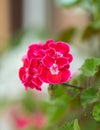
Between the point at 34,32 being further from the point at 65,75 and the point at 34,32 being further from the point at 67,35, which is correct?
the point at 65,75

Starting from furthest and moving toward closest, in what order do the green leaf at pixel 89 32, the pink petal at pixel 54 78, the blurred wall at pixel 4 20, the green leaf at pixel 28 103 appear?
the blurred wall at pixel 4 20 < the green leaf at pixel 28 103 < the green leaf at pixel 89 32 < the pink petal at pixel 54 78

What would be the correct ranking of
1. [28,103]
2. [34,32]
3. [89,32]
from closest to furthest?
[89,32]
[28,103]
[34,32]

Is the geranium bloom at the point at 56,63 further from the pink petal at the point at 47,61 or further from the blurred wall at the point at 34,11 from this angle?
the blurred wall at the point at 34,11

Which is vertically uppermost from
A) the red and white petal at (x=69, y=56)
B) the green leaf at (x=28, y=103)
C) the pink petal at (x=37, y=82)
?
the red and white petal at (x=69, y=56)

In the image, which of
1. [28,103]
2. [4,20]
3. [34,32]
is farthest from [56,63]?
[4,20]

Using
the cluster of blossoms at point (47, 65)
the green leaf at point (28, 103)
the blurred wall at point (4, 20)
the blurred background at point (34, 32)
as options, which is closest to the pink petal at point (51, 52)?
the cluster of blossoms at point (47, 65)

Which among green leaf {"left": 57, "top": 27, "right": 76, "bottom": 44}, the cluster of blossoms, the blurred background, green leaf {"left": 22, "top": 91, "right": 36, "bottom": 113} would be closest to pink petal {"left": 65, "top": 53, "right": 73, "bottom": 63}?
the cluster of blossoms

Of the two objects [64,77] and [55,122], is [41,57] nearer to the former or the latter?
[64,77]
